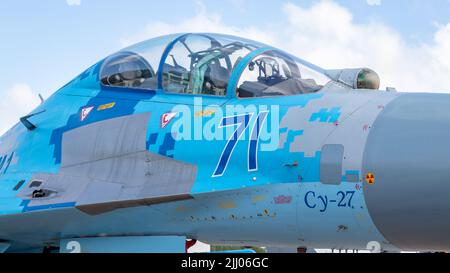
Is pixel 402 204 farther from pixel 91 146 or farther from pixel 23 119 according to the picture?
pixel 23 119

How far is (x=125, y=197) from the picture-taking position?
7.20 meters

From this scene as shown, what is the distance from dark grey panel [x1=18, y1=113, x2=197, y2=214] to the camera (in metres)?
7.10

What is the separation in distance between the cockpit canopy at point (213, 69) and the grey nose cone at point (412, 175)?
1.33 metres

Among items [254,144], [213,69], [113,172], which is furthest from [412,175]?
[113,172]

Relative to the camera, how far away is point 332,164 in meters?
6.23

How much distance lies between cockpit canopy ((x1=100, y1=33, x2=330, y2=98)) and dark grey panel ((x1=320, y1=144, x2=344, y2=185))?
107 centimetres

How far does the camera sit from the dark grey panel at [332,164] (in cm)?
620

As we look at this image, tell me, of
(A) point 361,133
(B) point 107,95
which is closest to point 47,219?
(B) point 107,95

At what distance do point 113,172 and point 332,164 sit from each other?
2574mm

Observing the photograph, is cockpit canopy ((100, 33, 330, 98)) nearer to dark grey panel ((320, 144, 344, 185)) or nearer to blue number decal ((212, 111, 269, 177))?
blue number decal ((212, 111, 269, 177))

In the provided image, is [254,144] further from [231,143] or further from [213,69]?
[213,69]

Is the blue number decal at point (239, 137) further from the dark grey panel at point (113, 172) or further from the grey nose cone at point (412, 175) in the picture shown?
the grey nose cone at point (412, 175)

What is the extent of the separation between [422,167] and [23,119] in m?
5.38

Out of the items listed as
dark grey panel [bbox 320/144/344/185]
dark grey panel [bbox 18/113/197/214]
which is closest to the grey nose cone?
dark grey panel [bbox 320/144/344/185]
